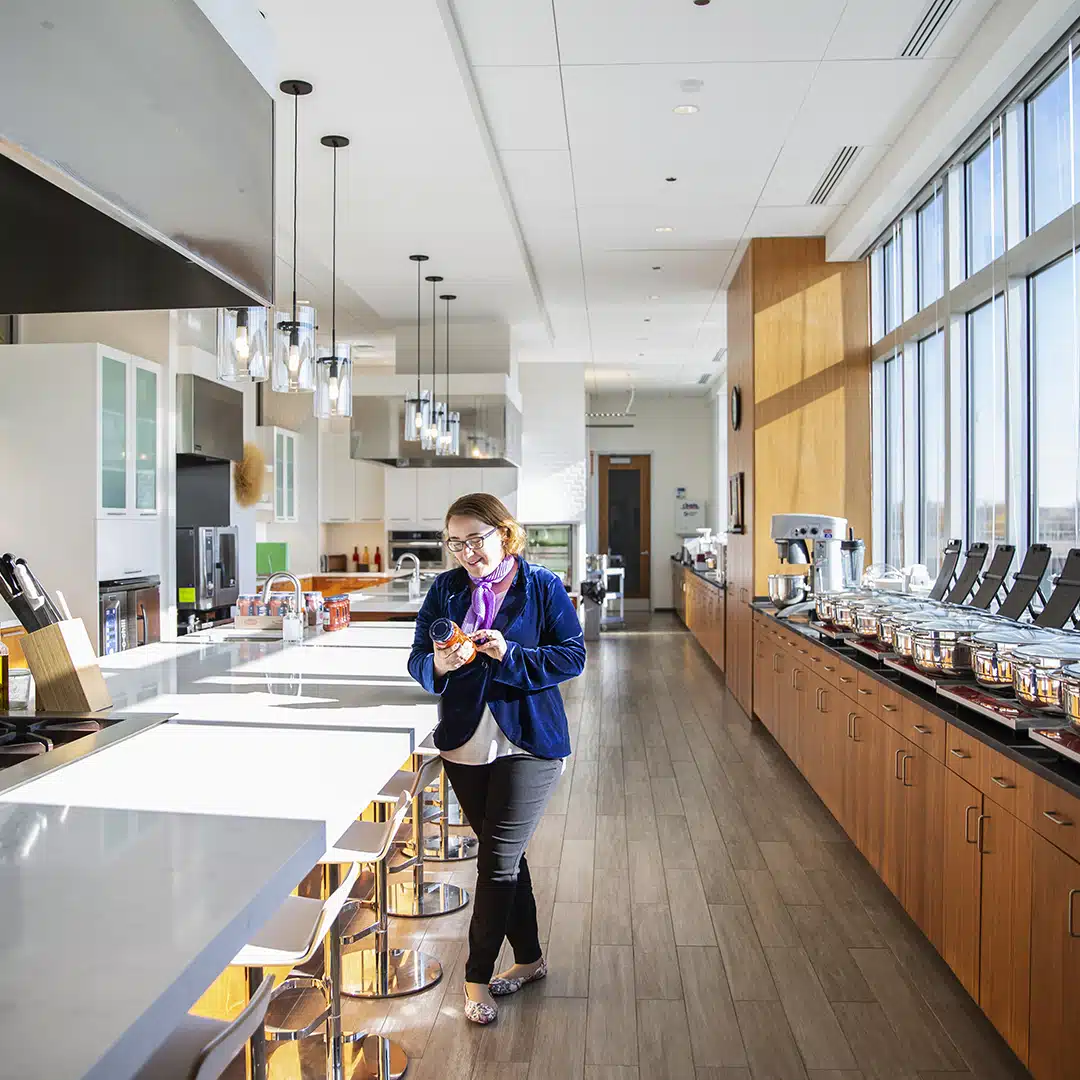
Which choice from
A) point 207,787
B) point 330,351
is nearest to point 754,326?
point 330,351

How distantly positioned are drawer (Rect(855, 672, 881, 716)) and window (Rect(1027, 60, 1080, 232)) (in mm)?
2105

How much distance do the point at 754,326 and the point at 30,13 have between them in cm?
634

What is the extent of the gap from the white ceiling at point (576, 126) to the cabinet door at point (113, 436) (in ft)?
4.57

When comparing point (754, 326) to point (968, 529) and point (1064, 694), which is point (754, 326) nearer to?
point (968, 529)

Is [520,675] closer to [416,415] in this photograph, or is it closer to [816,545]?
[816,545]

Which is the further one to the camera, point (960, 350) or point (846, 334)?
point (846, 334)

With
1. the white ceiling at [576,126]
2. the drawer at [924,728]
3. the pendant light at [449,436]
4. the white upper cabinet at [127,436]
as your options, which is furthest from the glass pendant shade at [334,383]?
the pendant light at [449,436]

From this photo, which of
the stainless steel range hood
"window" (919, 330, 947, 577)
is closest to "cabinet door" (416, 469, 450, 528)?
the stainless steel range hood

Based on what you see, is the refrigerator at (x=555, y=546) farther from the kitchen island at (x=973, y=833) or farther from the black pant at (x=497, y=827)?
the black pant at (x=497, y=827)

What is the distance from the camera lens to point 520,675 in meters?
2.78

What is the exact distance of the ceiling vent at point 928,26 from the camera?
4020 mm

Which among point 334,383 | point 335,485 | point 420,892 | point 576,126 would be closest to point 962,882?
point 420,892

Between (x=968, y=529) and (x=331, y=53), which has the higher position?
(x=331, y=53)

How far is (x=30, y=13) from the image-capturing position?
1.25m
